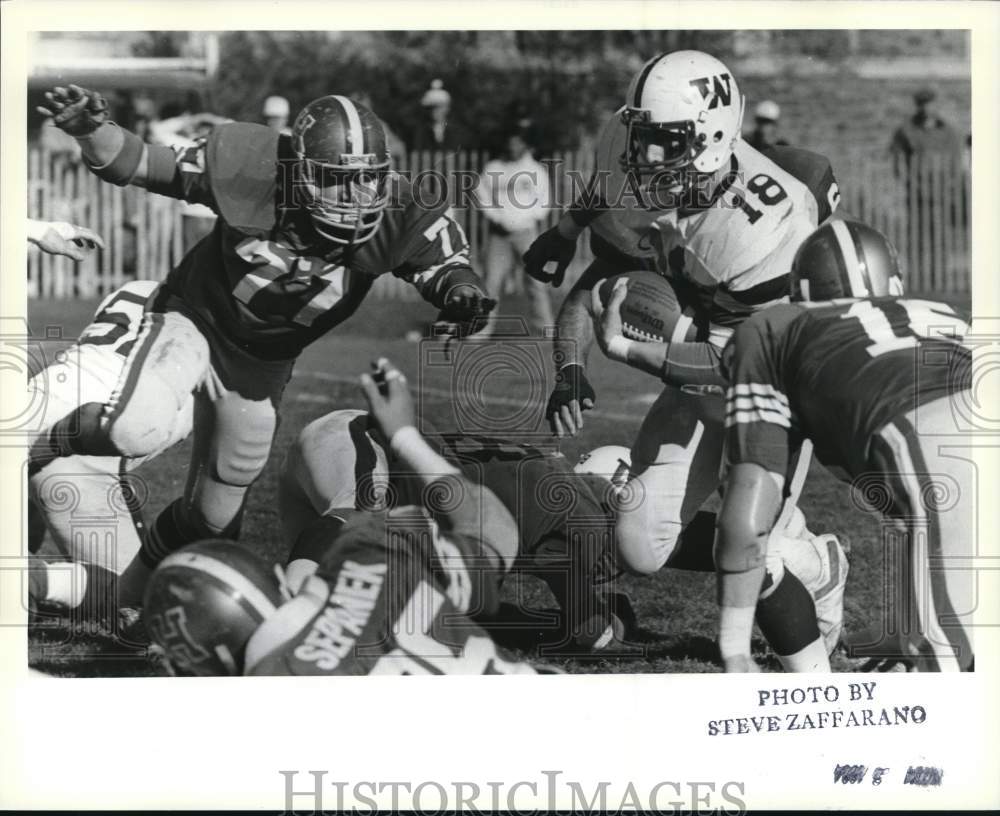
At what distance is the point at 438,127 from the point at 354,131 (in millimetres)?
621

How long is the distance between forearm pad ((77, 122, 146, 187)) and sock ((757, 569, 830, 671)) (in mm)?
2412

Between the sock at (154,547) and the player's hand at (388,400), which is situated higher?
the player's hand at (388,400)

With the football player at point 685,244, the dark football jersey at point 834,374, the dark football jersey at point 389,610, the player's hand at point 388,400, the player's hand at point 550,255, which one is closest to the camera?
the dark football jersey at point 389,610

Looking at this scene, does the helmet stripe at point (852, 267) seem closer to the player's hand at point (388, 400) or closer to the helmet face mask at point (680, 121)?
the helmet face mask at point (680, 121)

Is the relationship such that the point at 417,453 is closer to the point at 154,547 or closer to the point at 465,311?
the point at 465,311

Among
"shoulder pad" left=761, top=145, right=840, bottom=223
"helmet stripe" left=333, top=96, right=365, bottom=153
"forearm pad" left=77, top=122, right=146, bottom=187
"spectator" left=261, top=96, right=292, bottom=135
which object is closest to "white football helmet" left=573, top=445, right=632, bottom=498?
"shoulder pad" left=761, top=145, right=840, bottom=223

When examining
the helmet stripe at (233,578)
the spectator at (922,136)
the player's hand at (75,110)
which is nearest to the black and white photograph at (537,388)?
the player's hand at (75,110)

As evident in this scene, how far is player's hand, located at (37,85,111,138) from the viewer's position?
196 inches

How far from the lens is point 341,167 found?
5012 millimetres

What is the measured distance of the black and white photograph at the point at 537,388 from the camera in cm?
504

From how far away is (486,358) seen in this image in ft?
17.0

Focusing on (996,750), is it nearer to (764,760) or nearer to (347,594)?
(764,760)

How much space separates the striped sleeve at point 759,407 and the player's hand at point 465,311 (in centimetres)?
80

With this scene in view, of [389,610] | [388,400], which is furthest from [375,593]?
[388,400]
